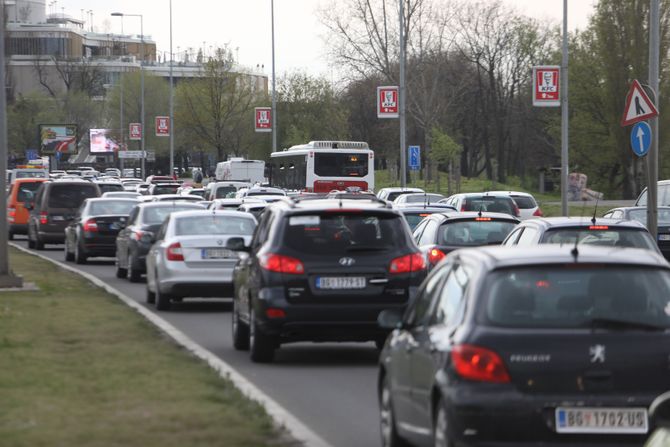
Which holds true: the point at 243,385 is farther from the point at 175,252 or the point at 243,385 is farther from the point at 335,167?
the point at 335,167

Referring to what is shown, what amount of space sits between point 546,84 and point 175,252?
27116 millimetres

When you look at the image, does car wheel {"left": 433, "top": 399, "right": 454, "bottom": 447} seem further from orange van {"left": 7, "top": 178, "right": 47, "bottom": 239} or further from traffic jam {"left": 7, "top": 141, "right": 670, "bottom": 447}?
orange van {"left": 7, "top": 178, "right": 47, "bottom": 239}

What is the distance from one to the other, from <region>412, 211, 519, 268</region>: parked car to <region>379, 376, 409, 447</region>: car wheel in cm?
1204

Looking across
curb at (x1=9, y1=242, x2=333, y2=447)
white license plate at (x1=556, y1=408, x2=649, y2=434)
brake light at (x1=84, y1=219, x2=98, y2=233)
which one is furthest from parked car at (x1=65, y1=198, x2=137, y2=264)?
white license plate at (x1=556, y1=408, x2=649, y2=434)

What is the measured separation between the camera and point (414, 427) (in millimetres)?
8711

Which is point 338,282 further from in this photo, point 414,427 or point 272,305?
point 414,427

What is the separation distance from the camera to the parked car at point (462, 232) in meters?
21.9

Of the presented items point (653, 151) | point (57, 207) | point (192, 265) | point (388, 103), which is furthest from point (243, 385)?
point (388, 103)

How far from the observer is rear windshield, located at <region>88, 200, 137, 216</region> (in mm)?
36562

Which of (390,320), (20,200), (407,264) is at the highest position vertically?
(390,320)

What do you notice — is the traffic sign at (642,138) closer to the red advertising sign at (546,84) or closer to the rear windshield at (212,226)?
the rear windshield at (212,226)

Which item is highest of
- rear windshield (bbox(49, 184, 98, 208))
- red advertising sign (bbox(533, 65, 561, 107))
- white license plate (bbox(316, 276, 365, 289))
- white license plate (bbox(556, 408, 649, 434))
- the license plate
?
red advertising sign (bbox(533, 65, 561, 107))

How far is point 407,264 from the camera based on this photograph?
15469mm

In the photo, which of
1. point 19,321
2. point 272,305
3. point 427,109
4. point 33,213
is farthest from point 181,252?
point 427,109
